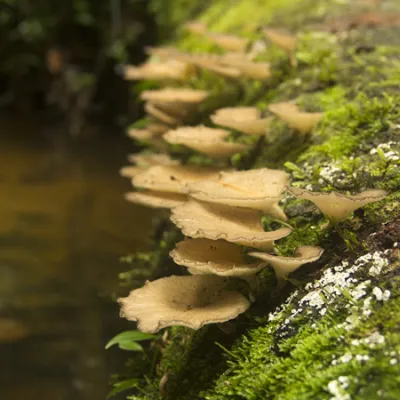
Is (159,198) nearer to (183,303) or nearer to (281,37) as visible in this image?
(183,303)

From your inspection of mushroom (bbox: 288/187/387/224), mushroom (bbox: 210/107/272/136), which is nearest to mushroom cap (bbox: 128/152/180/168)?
mushroom (bbox: 210/107/272/136)

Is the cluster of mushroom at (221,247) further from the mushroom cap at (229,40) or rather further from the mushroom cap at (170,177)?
the mushroom cap at (229,40)

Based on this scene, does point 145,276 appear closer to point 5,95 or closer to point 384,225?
point 384,225

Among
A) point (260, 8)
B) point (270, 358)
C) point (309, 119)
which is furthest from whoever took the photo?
point (260, 8)

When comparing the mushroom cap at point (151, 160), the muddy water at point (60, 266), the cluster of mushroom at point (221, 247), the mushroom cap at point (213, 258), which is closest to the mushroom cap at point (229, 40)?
the mushroom cap at point (151, 160)

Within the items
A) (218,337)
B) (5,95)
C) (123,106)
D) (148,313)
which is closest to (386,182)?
(218,337)

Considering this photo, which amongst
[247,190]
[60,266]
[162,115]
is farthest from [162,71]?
[247,190]
